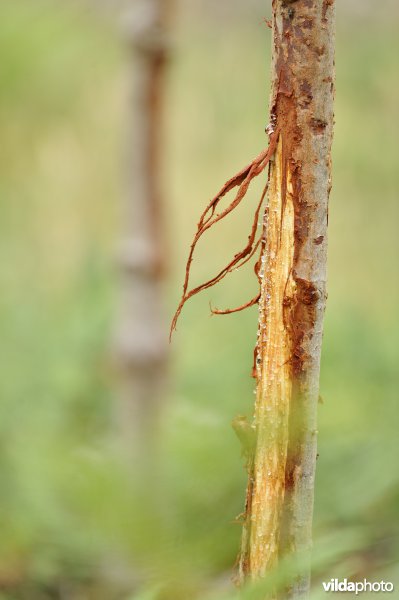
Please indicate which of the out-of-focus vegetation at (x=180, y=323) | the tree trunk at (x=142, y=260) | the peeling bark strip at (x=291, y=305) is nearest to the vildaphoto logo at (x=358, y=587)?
the out-of-focus vegetation at (x=180, y=323)

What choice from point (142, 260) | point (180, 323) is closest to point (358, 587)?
point (142, 260)

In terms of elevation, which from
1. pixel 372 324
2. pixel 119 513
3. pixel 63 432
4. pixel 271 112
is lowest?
pixel 119 513

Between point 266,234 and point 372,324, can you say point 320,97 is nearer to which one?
point 266,234

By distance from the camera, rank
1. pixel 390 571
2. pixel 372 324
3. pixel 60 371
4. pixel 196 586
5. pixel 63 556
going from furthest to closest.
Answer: pixel 372 324
pixel 60 371
pixel 63 556
pixel 390 571
pixel 196 586

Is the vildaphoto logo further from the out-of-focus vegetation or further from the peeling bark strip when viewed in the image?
the peeling bark strip

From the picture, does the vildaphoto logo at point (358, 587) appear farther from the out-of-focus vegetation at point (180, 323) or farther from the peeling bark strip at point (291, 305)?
the peeling bark strip at point (291, 305)

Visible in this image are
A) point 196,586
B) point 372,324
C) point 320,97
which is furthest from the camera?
point 372,324

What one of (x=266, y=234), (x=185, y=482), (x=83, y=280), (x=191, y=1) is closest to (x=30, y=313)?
(x=83, y=280)

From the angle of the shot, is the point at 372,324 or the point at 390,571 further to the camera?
the point at 372,324
